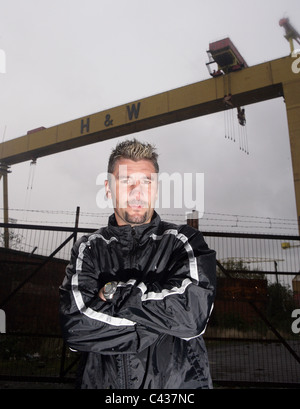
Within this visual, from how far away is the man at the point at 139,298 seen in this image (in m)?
1.24

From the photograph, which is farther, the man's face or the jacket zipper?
the man's face

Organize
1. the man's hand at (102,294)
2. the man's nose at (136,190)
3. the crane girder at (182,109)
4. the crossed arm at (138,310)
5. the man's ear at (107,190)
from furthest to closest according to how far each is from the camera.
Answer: the crane girder at (182,109) → the man's ear at (107,190) → the man's nose at (136,190) → the man's hand at (102,294) → the crossed arm at (138,310)

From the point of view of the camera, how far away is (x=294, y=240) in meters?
4.14

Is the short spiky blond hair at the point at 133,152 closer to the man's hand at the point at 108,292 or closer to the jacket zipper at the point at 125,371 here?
the man's hand at the point at 108,292

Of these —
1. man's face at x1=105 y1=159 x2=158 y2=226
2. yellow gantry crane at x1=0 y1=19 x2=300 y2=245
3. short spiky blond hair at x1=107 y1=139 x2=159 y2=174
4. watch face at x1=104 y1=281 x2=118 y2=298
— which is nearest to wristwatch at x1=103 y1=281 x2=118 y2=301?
watch face at x1=104 y1=281 x2=118 y2=298

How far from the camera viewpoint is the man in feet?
4.06

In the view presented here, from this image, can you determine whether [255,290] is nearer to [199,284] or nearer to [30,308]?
[199,284]

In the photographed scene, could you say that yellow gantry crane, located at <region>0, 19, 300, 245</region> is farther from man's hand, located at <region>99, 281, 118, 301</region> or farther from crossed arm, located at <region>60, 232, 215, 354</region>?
man's hand, located at <region>99, 281, 118, 301</region>

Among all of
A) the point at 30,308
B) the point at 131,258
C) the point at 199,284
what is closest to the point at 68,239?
the point at 30,308

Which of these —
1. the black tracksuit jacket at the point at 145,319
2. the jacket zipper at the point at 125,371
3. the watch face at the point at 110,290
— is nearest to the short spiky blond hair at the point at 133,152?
the black tracksuit jacket at the point at 145,319

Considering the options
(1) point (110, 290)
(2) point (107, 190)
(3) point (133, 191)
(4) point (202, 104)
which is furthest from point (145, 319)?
(4) point (202, 104)

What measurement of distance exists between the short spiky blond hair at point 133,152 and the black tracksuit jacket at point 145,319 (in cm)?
48

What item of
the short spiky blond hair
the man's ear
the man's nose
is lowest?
the man's nose
